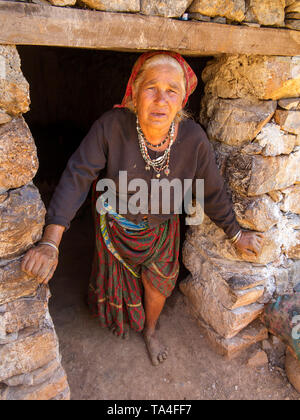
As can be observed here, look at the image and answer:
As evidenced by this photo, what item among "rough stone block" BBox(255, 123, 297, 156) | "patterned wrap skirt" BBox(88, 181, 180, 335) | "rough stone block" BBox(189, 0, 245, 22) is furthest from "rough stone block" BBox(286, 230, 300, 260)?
"rough stone block" BBox(189, 0, 245, 22)

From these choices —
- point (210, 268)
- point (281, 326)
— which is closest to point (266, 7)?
point (210, 268)

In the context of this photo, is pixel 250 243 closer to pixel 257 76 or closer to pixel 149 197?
pixel 149 197

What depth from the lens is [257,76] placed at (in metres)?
1.65

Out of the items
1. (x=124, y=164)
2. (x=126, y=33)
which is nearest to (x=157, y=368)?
(x=124, y=164)

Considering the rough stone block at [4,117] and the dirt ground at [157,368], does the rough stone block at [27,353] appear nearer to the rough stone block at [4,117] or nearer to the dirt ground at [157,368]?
the dirt ground at [157,368]

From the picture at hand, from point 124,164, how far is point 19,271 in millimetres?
701

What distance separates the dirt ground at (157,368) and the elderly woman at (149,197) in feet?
0.32

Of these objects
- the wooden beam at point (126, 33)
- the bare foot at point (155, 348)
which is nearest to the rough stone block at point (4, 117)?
the wooden beam at point (126, 33)

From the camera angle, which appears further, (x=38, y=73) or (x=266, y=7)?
(x=38, y=73)

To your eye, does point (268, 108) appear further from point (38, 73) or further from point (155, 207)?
point (38, 73)

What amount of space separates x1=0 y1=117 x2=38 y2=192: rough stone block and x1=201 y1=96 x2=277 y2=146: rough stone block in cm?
104

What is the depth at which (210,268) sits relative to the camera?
218cm

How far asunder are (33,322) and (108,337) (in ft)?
3.01

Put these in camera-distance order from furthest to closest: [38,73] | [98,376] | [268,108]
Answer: [38,73], [98,376], [268,108]
